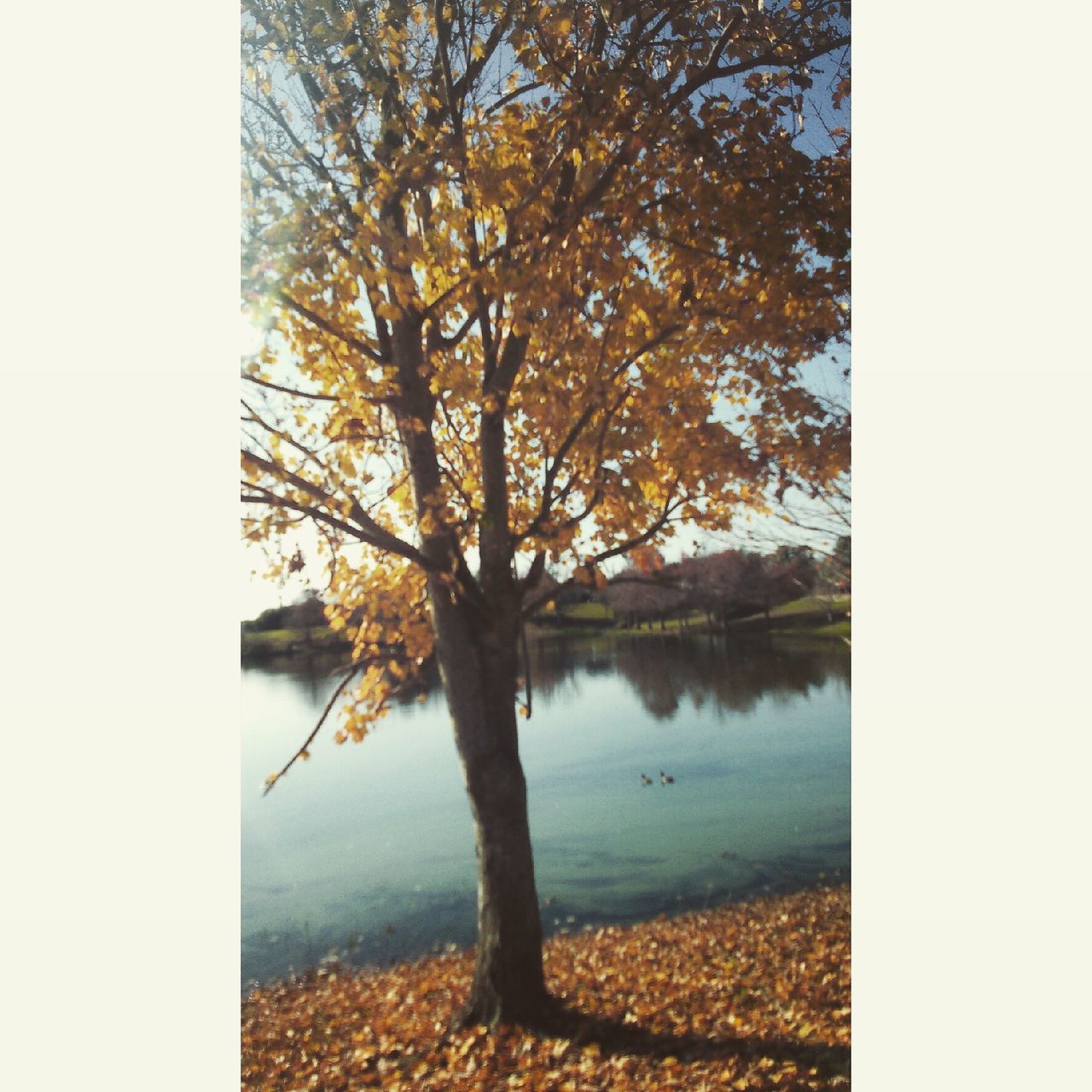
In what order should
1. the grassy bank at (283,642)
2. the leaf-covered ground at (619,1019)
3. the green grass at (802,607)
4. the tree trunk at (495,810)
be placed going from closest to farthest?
1. the leaf-covered ground at (619,1019)
2. the tree trunk at (495,810)
3. the grassy bank at (283,642)
4. the green grass at (802,607)

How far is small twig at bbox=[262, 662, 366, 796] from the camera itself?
11.9 ft

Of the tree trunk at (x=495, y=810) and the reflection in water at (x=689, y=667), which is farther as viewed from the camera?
the reflection in water at (x=689, y=667)

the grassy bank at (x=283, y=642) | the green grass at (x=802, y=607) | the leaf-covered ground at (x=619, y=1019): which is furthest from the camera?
the green grass at (x=802, y=607)

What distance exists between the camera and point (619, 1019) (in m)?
3.48

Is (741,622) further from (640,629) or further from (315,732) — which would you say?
(315,732)

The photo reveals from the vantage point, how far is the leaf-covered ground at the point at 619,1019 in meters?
3.36

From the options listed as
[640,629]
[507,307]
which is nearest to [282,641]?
[640,629]

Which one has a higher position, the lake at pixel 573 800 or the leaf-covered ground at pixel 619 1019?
the lake at pixel 573 800

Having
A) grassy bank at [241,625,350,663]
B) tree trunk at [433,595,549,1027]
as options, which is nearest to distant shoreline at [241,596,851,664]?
grassy bank at [241,625,350,663]

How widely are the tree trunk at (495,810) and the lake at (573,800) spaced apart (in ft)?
0.13

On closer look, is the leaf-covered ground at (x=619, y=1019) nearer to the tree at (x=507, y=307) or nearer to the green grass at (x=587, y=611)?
the tree at (x=507, y=307)

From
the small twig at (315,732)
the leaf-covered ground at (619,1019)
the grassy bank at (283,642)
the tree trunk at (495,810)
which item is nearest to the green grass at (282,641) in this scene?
the grassy bank at (283,642)

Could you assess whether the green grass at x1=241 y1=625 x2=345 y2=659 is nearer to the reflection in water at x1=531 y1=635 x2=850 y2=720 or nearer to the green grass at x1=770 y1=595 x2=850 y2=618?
A: the reflection in water at x1=531 y1=635 x2=850 y2=720
